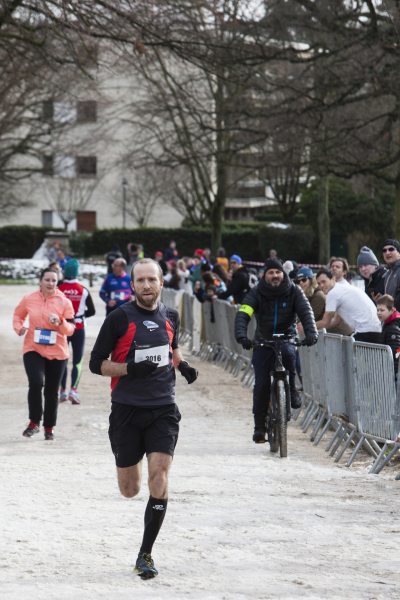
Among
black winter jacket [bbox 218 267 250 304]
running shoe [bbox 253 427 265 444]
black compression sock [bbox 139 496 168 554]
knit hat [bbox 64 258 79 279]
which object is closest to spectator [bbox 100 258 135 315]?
knit hat [bbox 64 258 79 279]

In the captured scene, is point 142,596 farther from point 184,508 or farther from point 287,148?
point 287,148

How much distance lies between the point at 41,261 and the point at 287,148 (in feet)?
102

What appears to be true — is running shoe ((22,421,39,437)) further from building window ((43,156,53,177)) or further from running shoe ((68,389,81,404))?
building window ((43,156,53,177))

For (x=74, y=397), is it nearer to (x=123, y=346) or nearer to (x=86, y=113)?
(x=123, y=346)

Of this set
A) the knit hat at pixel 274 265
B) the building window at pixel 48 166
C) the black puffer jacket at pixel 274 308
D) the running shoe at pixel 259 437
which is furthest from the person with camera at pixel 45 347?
the building window at pixel 48 166

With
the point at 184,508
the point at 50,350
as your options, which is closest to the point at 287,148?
the point at 50,350

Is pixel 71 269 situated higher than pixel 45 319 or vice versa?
pixel 71 269

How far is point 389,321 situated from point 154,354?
4867 millimetres

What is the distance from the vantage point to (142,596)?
4375mm

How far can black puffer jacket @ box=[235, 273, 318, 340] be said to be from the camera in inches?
334

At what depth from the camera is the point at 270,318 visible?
28.3 ft

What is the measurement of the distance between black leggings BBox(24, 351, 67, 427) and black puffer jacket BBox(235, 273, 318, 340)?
2.16 metres

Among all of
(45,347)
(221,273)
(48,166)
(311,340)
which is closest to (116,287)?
(221,273)

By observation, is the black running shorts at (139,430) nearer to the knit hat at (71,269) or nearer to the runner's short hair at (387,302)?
the runner's short hair at (387,302)
